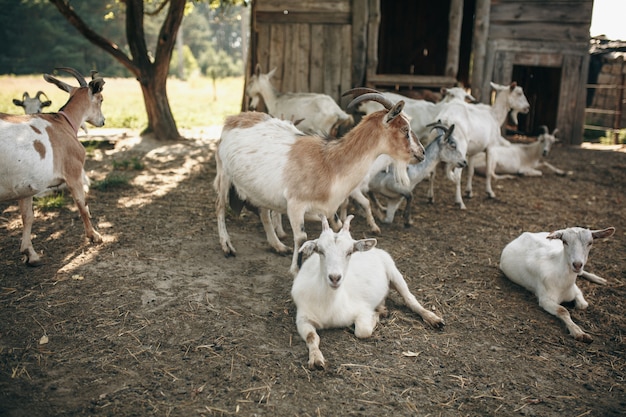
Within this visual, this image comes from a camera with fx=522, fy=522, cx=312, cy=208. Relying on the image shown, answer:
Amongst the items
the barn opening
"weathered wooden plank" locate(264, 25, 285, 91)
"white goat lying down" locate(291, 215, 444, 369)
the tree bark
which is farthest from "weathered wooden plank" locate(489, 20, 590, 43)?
"white goat lying down" locate(291, 215, 444, 369)

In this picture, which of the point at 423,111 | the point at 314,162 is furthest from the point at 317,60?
the point at 314,162

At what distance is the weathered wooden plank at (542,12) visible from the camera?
34.8ft

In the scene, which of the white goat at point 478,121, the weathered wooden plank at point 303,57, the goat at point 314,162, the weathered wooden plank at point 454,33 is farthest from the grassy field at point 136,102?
the goat at point 314,162

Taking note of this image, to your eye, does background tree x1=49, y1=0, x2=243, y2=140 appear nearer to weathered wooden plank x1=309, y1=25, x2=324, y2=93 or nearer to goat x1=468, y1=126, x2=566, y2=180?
weathered wooden plank x1=309, y1=25, x2=324, y2=93

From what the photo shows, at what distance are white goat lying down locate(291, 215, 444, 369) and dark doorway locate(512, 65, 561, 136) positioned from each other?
1091cm

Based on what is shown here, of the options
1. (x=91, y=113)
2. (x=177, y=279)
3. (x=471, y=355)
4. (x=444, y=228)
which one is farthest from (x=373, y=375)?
(x=91, y=113)

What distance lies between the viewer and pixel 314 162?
4.64 m

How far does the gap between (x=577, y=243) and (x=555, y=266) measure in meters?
0.31

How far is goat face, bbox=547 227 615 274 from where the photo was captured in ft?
13.1

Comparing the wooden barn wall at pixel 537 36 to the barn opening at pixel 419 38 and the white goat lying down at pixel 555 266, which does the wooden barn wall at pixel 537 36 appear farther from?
the white goat lying down at pixel 555 266

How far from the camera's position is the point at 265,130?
5.02 metres

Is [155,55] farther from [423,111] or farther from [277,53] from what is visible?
[423,111]

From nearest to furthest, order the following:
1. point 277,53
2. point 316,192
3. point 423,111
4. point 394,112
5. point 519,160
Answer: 1. point 394,112
2. point 316,192
3. point 423,111
4. point 519,160
5. point 277,53

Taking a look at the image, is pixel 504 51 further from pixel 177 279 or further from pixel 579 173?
pixel 177 279
